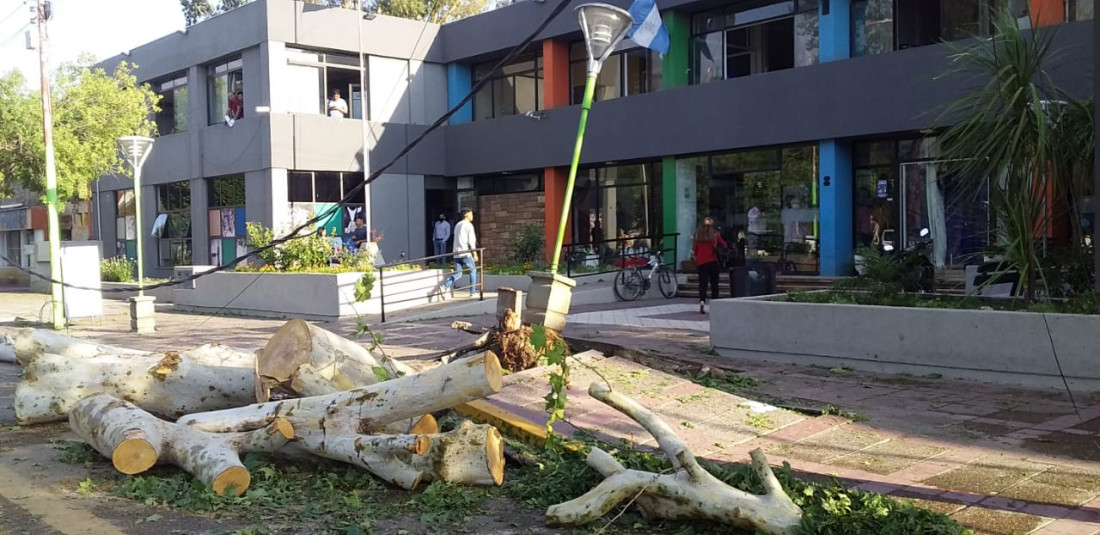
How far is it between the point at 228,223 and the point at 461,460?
21642 mm

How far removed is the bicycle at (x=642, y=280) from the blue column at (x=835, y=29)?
527 cm

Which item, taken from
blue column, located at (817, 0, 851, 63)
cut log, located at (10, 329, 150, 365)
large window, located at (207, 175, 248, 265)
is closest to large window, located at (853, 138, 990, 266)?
blue column, located at (817, 0, 851, 63)

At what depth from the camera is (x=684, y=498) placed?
15.3 ft

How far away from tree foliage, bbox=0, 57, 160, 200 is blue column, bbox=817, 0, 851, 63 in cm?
1760

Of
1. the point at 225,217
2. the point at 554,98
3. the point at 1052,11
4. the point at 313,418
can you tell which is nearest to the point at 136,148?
the point at 225,217

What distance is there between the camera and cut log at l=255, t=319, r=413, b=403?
6543 millimetres

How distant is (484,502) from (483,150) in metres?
20.6

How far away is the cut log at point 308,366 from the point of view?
6.54 m

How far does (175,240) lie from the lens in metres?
27.4

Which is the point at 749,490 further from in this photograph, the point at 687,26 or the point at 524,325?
the point at 687,26

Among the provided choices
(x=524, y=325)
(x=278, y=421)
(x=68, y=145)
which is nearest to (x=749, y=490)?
Answer: (x=278, y=421)

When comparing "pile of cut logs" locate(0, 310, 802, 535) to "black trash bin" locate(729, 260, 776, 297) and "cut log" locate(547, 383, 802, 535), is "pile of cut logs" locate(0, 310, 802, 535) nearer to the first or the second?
"cut log" locate(547, 383, 802, 535)

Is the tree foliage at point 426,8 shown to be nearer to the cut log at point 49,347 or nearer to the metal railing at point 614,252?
the metal railing at point 614,252

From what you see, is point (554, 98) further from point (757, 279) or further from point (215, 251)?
point (215, 251)
